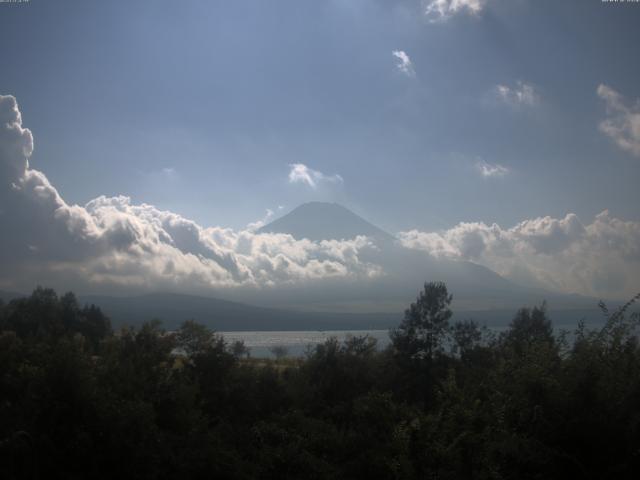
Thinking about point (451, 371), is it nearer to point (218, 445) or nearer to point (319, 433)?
point (319, 433)

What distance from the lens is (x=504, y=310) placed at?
196750 millimetres

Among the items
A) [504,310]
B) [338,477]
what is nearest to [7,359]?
[338,477]

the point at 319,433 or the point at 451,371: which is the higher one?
the point at 451,371

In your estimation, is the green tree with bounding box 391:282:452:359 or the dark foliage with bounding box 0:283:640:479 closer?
the dark foliage with bounding box 0:283:640:479

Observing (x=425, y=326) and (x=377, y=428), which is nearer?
(x=377, y=428)

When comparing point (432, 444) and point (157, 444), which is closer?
point (432, 444)

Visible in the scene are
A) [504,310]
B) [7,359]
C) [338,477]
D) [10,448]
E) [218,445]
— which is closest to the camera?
[10,448]

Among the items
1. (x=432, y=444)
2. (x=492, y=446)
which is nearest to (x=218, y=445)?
(x=432, y=444)

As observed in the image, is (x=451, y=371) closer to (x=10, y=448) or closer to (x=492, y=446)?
(x=492, y=446)

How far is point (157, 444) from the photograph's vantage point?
13031 mm

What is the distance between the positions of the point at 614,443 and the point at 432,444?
11.5ft

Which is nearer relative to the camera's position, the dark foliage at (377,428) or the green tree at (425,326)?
the dark foliage at (377,428)

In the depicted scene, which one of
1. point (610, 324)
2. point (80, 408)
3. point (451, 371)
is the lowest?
point (80, 408)

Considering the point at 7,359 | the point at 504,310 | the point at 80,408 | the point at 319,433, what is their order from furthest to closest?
1. the point at 504,310
2. the point at 7,359
3. the point at 319,433
4. the point at 80,408
